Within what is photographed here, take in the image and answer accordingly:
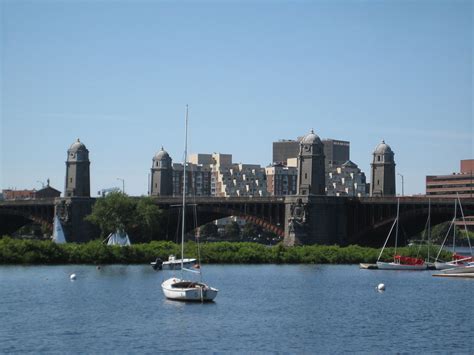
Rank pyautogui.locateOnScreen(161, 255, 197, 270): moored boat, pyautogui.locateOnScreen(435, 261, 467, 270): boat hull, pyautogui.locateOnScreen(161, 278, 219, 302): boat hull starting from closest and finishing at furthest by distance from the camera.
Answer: pyautogui.locateOnScreen(161, 278, 219, 302): boat hull < pyautogui.locateOnScreen(161, 255, 197, 270): moored boat < pyautogui.locateOnScreen(435, 261, 467, 270): boat hull

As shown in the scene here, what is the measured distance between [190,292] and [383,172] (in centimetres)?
9874

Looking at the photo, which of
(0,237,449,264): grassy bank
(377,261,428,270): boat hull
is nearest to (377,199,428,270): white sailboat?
(377,261,428,270): boat hull

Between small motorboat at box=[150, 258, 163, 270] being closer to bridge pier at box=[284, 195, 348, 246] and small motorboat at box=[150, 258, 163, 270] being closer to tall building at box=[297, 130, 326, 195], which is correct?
bridge pier at box=[284, 195, 348, 246]

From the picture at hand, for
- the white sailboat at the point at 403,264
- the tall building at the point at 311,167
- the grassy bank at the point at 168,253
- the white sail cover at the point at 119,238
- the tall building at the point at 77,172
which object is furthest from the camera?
the tall building at the point at 77,172

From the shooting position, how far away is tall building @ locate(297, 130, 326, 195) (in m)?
167

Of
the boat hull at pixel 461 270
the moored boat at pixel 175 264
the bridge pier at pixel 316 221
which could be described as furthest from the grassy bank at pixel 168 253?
the boat hull at pixel 461 270

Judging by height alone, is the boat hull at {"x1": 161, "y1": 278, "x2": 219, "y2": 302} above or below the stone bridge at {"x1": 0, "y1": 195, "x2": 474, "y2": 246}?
below

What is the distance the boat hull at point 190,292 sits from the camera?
8562cm

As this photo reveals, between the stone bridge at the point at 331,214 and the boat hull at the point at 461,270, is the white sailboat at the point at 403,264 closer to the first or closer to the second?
the boat hull at the point at 461,270

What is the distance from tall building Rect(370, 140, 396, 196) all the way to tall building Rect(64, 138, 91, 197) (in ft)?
158

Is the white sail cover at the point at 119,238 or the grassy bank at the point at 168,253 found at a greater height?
the white sail cover at the point at 119,238

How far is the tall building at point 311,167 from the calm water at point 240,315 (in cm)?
4819

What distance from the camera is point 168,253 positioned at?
452ft

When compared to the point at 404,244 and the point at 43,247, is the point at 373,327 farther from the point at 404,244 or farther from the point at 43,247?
the point at 404,244
